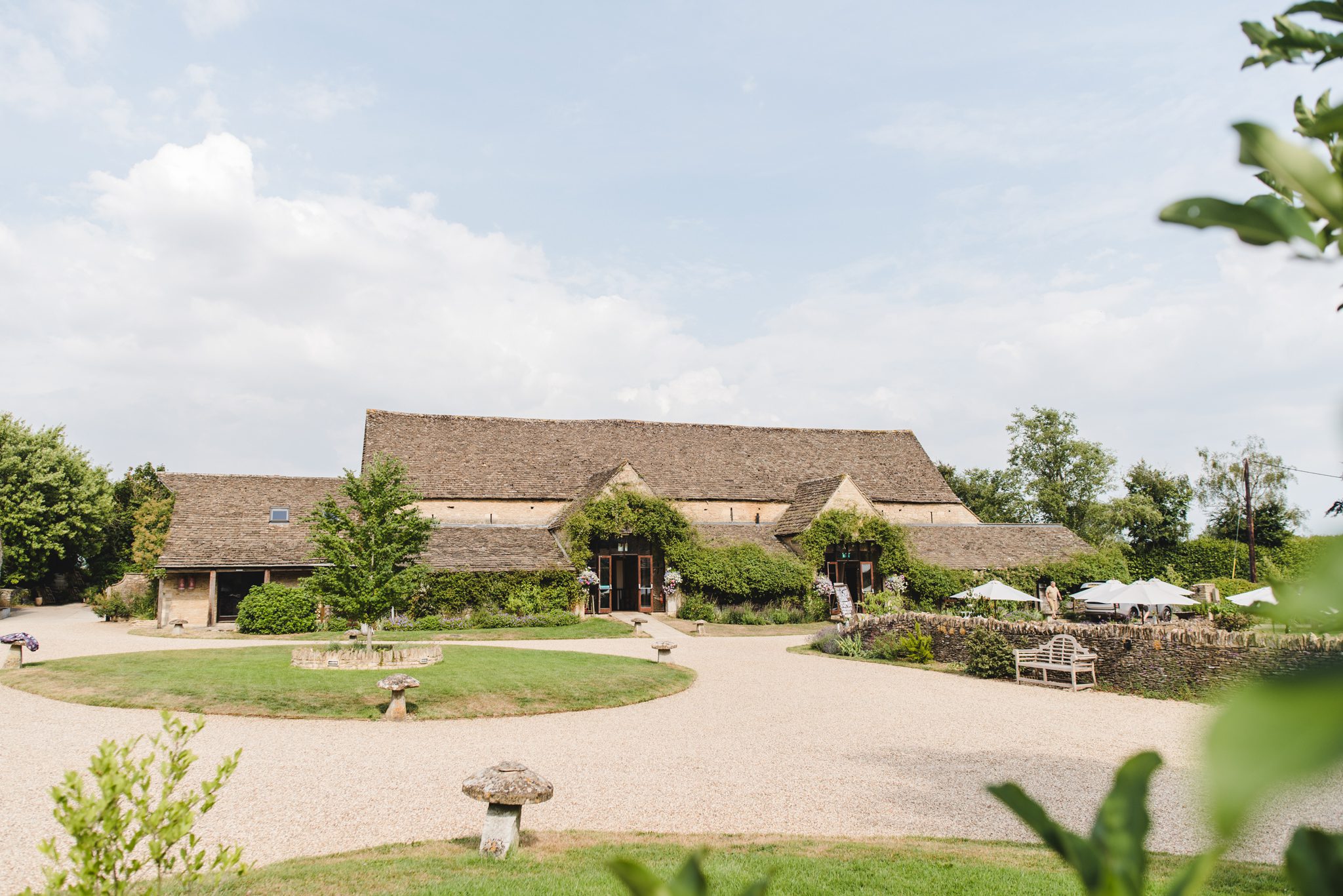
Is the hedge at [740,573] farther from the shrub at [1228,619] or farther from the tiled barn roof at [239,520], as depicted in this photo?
the tiled barn roof at [239,520]

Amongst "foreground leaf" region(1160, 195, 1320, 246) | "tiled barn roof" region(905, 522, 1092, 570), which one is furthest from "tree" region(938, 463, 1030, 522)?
"foreground leaf" region(1160, 195, 1320, 246)

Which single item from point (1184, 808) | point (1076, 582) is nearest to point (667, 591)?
point (1076, 582)

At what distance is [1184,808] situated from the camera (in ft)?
33.6

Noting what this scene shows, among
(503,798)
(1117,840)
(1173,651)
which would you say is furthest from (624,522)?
(1117,840)

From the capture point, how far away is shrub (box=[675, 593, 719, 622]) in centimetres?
3266

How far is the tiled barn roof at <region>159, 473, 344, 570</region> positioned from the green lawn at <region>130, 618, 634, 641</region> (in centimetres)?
303

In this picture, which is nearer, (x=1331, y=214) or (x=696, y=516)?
(x=1331, y=214)

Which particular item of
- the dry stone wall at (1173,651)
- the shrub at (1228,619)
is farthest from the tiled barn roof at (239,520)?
the shrub at (1228,619)

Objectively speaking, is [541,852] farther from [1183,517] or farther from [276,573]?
[1183,517]

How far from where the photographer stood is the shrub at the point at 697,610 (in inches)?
1286

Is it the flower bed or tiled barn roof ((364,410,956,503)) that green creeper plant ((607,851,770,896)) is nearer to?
the flower bed

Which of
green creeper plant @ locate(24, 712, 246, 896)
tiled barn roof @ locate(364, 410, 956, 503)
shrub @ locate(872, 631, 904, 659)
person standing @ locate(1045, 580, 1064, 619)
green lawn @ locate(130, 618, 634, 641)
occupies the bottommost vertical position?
green lawn @ locate(130, 618, 634, 641)

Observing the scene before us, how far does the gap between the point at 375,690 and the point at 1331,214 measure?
17.6 metres

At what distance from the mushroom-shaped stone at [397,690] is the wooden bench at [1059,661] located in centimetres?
1322
